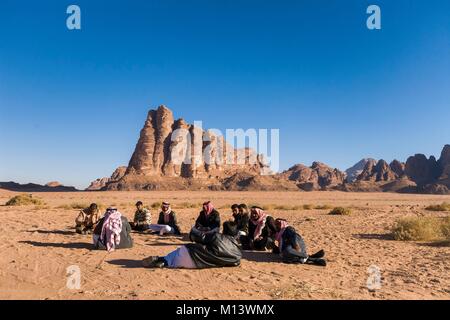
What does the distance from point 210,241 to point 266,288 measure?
5.14ft

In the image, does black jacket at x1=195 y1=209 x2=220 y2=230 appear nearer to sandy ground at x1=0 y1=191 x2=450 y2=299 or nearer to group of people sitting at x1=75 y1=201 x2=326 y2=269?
group of people sitting at x1=75 y1=201 x2=326 y2=269

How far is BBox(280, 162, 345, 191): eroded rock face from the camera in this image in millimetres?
147100

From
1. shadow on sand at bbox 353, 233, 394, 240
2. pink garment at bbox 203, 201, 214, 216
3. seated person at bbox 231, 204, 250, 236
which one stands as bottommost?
shadow on sand at bbox 353, 233, 394, 240

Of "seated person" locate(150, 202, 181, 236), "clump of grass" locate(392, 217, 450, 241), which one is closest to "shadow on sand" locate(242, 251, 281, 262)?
"seated person" locate(150, 202, 181, 236)

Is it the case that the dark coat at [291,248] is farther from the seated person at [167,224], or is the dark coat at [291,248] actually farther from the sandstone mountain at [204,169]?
the sandstone mountain at [204,169]

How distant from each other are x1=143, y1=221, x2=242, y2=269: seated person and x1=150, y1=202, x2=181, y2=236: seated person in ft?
14.8

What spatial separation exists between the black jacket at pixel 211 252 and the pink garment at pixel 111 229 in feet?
8.94

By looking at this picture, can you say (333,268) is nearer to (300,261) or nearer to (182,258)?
(300,261)

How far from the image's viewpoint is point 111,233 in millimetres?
9406

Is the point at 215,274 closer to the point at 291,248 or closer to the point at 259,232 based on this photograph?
the point at 291,248

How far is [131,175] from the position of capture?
10912cm

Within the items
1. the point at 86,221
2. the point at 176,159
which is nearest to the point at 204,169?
the point at 176,159
